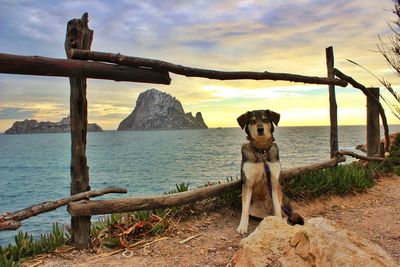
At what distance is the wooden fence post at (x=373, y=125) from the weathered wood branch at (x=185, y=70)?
2819 millimetres

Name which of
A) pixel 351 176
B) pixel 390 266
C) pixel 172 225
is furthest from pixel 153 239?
pixel 351 176

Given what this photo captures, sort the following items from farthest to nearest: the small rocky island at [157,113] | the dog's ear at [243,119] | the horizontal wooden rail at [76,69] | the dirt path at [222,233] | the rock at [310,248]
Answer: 1. the small rocky island at [157,113]
2. the dog's ear at [243,119]
3. the dirt path at [222,233]
4. the horizontal wooden rail at [76,69]
5. the rock at [310,248]

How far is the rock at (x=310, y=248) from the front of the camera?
2777 millimetres

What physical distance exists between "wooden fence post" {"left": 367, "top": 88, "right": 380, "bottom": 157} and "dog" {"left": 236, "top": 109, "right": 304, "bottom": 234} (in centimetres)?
550

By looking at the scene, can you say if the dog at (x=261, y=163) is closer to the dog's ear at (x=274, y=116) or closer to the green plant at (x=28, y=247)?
the dog's ear at (x=274, y=116)

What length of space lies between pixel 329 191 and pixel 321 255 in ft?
15.2

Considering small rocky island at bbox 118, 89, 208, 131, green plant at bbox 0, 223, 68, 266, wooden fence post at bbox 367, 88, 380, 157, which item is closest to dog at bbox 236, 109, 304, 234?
green plant at bbox 0, 223, 68, 266

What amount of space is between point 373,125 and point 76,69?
7.87 meters

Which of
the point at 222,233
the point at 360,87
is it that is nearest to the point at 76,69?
the point at 222,233

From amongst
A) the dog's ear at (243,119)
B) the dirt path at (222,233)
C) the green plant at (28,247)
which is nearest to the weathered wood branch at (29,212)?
the green plant at (28,247)

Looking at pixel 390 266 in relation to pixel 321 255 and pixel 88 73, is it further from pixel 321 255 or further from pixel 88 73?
pixel 88 73

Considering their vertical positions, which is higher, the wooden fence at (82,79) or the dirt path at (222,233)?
the wooden fence at (82,79)

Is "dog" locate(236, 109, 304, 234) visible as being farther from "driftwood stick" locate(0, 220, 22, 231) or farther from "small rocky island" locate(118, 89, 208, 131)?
"small rocky island" locate(118, 89, 208, 131)

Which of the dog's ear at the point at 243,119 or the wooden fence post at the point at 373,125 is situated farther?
the wooden fence post at the point at 373,125
